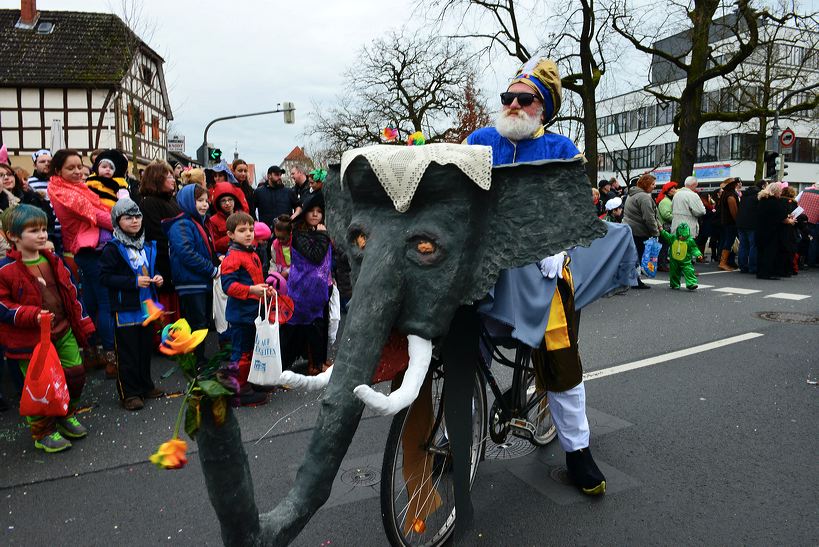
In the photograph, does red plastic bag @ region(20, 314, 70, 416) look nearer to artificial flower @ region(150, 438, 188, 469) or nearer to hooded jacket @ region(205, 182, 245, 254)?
hooded jacket @ region(205, 182, 245, 254)

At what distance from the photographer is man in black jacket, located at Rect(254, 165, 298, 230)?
28.6ft

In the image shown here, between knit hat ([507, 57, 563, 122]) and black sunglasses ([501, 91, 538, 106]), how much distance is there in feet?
0.26

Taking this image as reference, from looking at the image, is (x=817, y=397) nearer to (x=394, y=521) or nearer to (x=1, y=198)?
(x=394, y=521)

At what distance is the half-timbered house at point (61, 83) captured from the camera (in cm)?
2392

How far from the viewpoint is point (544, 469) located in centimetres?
354

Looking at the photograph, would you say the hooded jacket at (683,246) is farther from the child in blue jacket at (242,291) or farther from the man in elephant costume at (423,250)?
the man in elephant costume at (423,250)

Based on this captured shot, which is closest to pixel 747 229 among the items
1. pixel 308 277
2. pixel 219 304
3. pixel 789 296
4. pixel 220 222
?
pixel 789 296

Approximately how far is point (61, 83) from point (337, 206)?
26.6 metres

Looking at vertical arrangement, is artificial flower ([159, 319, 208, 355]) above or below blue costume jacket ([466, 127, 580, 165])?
below

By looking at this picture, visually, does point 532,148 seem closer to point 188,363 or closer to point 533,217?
point 533,217

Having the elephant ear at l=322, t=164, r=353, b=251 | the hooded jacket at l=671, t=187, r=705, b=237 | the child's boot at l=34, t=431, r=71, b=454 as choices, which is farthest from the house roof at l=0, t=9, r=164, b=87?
the elephant ear at l=322, t=164, r=353, b=251

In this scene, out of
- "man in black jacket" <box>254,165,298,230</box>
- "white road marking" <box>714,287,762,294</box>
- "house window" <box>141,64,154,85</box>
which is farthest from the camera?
"house window" <box>141,64,154,85</box>

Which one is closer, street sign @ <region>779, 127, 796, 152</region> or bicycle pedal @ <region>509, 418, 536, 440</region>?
bicycle pedal @ <region>509, 418, 536, 440</region>

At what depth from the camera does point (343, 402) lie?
1765 millimetres
